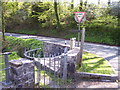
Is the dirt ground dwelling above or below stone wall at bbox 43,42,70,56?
below

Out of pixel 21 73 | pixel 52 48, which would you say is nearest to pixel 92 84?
pixel 21 73

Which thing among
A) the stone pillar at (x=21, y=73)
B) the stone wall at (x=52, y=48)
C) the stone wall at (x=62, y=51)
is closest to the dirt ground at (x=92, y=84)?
the stone wall at (x=62, y=51)

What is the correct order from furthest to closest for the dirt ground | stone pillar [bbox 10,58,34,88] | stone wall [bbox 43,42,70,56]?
stone wall [bbox 43,42,70,56] → the dirt ground → stone pillar [bbox 10,58,34,88]

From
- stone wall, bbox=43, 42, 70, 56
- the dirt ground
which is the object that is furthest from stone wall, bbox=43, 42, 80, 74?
the dirt ground

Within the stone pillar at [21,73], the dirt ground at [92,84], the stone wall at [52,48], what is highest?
the stone pillar at [21,73]

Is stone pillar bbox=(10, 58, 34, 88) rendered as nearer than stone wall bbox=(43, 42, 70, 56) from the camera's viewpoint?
Yes

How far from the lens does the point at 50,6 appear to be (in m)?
9.45

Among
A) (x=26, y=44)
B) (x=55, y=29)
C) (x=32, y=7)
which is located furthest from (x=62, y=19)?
(x=26, y=44)

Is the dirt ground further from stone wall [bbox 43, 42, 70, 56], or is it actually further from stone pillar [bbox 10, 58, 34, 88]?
stone wall [bbox 43, 42, 70, 56]

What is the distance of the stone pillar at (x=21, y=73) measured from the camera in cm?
222

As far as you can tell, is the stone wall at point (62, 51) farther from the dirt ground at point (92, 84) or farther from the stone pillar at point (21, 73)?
the stone pillar at point (21, 73)

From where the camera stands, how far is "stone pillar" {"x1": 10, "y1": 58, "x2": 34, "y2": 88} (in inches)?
87.5

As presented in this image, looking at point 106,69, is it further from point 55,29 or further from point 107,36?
point 55,29

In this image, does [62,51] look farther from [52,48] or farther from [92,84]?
[92,84]
